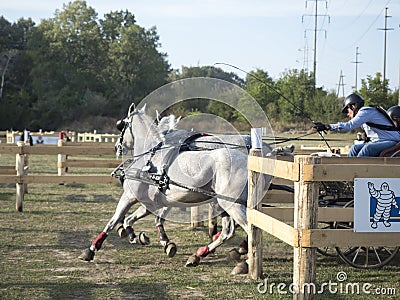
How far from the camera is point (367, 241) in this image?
5910 mm

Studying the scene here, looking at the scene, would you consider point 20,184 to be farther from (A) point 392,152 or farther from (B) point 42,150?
(A) point 392,152

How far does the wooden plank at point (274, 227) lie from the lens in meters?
5.90

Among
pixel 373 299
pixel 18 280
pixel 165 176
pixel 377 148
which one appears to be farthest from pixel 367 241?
pixel 18 280

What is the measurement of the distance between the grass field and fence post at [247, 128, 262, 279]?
0.17m

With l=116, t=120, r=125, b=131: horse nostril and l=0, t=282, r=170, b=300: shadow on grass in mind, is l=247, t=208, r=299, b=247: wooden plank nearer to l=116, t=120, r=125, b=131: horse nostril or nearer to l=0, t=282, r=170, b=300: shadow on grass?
l=0, t=282, r=170, b=300: shadow on grass

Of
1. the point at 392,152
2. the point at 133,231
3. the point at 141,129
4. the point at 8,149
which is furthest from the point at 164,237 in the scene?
the point at 8,149

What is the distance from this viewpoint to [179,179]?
8.45 m

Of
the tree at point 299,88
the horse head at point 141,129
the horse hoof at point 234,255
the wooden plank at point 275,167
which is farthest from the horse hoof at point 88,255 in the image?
the tree at point 299,88

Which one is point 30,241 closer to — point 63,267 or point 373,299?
point 63,267

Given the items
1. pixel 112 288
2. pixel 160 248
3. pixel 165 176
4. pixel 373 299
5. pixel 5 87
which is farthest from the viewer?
pixel 5 87

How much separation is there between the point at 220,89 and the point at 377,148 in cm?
212

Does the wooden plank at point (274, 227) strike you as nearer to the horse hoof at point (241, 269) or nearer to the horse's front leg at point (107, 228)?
the horse hoof at point (241, 269)

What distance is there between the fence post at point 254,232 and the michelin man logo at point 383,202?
1.91 metres

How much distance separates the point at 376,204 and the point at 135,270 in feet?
11.2
